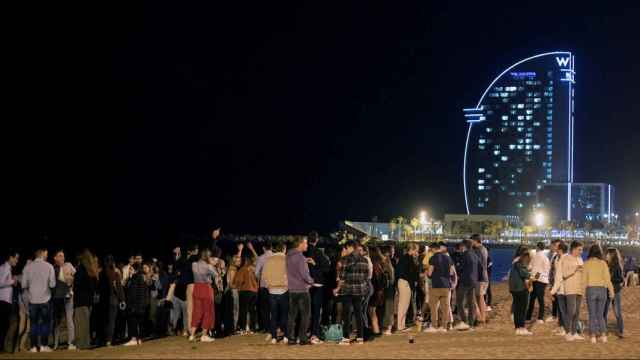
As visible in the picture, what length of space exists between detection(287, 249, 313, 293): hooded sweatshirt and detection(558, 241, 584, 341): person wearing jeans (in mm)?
4122

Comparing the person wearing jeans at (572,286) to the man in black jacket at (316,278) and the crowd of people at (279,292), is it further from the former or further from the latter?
the man in black jacket at (316,278)

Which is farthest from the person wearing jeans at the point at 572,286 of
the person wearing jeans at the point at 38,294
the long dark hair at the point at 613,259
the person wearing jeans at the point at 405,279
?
the person wearing jeans at the point at 38,294

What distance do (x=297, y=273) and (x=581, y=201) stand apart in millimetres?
181736

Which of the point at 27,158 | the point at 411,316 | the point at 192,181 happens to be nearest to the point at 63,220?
the point at 27,158

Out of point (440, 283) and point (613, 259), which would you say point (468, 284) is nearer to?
point (440, 283)

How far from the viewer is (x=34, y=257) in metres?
13.1

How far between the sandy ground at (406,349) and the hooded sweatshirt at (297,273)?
90 centimetres

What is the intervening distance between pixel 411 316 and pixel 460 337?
3594 millimetres

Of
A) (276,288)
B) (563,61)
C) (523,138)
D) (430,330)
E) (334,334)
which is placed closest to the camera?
(276,288)

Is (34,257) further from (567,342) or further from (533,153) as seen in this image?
(533,153)

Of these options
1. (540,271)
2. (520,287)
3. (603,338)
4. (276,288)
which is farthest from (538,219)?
(276,288)

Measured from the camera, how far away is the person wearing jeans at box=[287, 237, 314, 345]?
12984 mm

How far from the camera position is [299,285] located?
13062 mm

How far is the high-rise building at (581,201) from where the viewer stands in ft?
561
